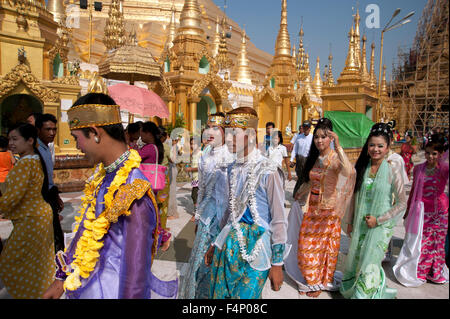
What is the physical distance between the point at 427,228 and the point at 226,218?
312 centimetres

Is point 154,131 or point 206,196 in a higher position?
point 154,131

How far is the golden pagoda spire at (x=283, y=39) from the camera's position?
2098cm

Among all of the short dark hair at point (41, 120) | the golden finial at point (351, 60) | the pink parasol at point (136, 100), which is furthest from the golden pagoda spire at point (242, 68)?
the short dark hair at point (41, 120)

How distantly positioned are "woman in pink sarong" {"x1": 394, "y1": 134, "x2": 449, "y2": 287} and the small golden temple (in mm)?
1738

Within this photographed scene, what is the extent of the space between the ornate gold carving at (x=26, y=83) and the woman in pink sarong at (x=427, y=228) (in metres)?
11.9

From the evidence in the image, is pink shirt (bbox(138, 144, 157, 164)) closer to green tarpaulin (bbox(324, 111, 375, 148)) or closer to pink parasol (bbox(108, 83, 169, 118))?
Result: pink parasol (bbox(108, 83, 169, 118))

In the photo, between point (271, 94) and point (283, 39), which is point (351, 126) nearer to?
point (271, 94)

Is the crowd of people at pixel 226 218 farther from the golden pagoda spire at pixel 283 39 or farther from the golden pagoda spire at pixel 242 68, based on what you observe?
the golden pagoda spire at pixel 242 68

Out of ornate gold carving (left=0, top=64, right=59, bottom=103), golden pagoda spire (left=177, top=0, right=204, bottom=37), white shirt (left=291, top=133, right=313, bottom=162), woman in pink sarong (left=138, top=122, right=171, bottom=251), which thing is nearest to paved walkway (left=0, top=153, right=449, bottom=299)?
woman in pink sarong (left=138, top=122, right=171, bottom=251)

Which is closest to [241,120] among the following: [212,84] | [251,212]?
[251,212]

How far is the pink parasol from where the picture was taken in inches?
229

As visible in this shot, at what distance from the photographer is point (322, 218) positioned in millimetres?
3623
